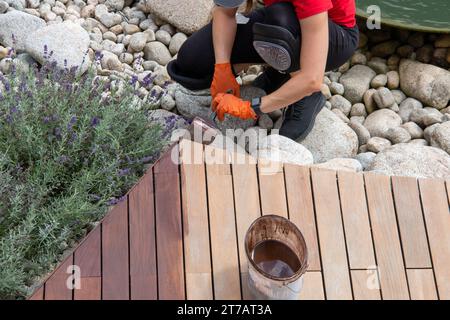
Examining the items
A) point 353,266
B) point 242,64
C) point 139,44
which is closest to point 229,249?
point 353,266

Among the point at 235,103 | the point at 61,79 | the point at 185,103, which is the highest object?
the point at 61,79

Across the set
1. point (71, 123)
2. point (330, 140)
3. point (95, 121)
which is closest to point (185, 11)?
point (330, 140)

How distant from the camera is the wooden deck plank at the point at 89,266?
73.1 inches

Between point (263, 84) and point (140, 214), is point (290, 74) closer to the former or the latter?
point (263, 84)

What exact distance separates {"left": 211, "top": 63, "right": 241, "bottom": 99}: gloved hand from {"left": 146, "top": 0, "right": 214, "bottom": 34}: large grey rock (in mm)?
627

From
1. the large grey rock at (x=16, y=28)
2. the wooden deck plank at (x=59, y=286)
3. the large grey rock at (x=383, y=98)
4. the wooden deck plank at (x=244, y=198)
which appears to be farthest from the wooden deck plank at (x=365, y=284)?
the large grey rock at (x=16, y=28)

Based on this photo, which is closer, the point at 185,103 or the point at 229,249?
the point at 229,249

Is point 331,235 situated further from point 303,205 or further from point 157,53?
point 157,53

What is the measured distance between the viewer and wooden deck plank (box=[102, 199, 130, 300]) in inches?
73.1

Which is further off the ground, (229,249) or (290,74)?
(229,249)

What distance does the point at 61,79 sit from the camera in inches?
101

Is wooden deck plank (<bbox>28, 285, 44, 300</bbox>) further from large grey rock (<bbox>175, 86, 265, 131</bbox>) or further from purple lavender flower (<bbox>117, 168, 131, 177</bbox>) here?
large grey rock (<bbox>175, 86, 265, 131</bbox>)
